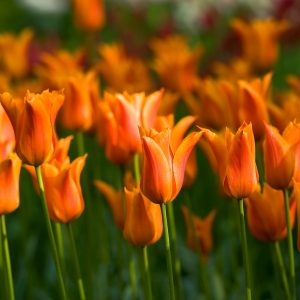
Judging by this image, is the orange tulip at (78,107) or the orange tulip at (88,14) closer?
the orange tulip at (78,107)

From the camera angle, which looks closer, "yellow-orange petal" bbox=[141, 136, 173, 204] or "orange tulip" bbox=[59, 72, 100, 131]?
"yellow-orange petal" bbox=[141, 136, 173, 204]

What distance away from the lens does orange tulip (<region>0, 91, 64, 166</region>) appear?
2297mm

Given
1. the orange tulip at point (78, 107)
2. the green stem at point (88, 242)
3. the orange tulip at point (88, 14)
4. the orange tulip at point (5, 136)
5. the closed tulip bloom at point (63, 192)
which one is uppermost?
the orange tulip at point (88, 14)

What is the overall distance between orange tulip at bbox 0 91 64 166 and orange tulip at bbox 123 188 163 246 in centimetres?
26

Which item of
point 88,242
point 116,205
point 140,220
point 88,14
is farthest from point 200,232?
point 88,14

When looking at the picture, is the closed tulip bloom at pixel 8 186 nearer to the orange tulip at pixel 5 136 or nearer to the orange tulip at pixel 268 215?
the orange tulip at pixel 5 136

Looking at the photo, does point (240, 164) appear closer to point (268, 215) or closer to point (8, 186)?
point (268, 215)

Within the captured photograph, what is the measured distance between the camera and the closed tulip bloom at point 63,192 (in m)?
2.51

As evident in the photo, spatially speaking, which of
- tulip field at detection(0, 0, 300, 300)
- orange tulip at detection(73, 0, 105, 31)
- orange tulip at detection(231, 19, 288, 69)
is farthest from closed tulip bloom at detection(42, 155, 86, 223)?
orange tulip at detection(73, 0, 105, 31)

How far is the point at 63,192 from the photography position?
2.51 metres

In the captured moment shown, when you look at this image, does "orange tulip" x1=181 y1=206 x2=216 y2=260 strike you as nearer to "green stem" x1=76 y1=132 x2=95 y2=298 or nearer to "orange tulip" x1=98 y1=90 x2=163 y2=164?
"orange tulip" x1=98 y1=90 x2=163 y2=164

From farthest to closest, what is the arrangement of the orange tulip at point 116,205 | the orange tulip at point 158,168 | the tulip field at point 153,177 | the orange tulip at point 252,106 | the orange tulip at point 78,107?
the orange tulip at point 78,107, the orange tulip at point 252,106, the orange tulip at point 116,205, the tulip field at point 153,177, the orange tulip at point 158,168

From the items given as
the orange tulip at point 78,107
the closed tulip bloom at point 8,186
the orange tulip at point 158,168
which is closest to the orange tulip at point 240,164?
the orange tulip at point 158,168

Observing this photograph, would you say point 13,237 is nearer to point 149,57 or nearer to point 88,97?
point 88,97
